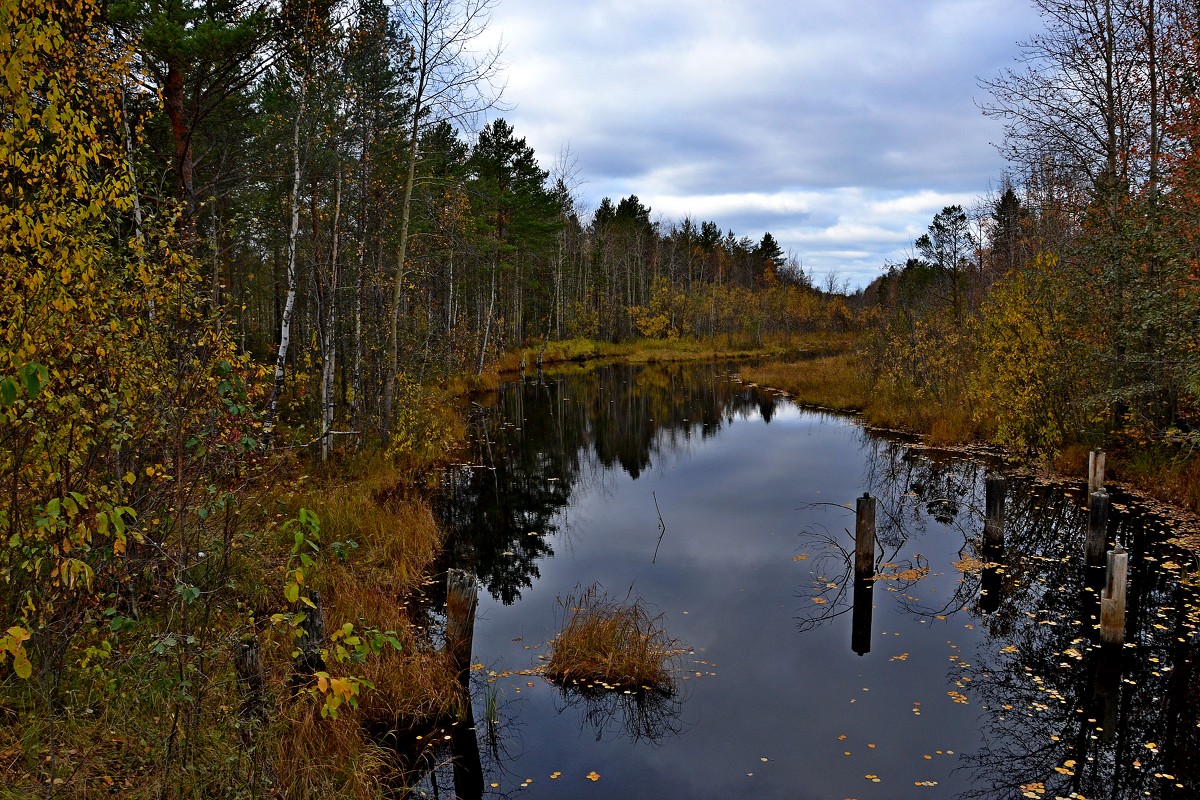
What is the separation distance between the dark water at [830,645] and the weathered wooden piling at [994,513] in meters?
0.39

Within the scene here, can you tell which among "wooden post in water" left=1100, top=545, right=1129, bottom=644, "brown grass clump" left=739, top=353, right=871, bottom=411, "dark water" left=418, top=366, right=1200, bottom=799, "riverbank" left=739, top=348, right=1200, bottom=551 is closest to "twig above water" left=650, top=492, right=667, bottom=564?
"dark water" left=418, top=366, right=1200, bottom=799

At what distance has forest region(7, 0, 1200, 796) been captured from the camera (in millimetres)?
4707

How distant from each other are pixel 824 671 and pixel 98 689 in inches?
300

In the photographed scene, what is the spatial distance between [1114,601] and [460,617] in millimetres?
7539

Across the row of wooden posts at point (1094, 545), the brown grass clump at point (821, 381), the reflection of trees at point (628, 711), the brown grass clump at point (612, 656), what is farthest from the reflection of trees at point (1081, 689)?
the brown grass clump at point (821, 381)

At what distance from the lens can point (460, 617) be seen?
801cm

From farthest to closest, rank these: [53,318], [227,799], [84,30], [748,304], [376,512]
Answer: [748,304], [376,512], [84,30], [53,318], [227,799]

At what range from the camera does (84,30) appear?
787cm

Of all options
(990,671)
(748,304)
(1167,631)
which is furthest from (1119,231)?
(748,304)

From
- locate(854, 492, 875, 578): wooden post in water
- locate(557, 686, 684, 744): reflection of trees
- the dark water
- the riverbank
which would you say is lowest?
locate(557, 686, 684, 744): reflection of trees

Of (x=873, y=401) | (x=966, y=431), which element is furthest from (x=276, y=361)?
(x=873, y=401)

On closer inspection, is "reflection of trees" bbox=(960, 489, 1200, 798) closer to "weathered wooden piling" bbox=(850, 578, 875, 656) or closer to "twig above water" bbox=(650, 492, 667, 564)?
"weathered wooden piling" bbox=(850, 578, 875, 656)

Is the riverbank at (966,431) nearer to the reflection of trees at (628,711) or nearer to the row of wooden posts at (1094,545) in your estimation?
the row of wooden posts at (1094,545)

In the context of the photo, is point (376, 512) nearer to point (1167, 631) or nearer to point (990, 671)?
point (990, 671)
